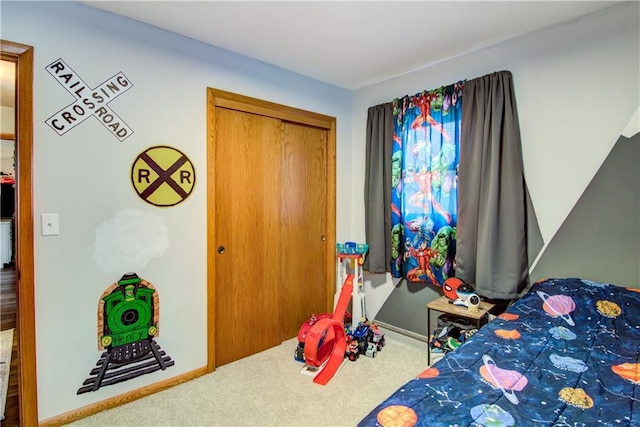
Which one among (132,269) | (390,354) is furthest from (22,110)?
(390,354)

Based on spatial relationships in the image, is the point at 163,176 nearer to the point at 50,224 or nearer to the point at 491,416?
the point at 50,224

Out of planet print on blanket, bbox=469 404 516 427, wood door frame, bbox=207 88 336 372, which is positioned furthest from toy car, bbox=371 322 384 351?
planet print on blanket, bbox=469 404 516 427

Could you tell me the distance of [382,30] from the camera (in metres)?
2.23

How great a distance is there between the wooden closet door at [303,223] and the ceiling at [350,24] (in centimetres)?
72

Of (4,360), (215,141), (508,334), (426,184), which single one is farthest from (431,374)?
(4,360)

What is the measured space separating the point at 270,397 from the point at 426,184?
2.03 meters

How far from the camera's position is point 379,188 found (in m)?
3.15

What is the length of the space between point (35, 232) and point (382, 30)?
7.98 ft

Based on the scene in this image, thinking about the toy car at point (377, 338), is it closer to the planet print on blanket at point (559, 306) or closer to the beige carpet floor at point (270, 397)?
the beige carpet floor at point (270, 397)

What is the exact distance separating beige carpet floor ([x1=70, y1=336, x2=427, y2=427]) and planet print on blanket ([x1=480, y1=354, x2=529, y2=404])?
0.92 metres

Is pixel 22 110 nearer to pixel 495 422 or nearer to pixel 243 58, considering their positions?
pixel 243 58

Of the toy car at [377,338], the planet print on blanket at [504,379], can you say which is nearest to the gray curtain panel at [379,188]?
the toy car at [377,338]

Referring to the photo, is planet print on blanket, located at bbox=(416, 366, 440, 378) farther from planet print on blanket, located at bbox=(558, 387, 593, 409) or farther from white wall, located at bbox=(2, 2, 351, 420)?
white wall, located at bbox=(2, 2, 351, 420)

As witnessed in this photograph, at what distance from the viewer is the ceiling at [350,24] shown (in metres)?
1.95
